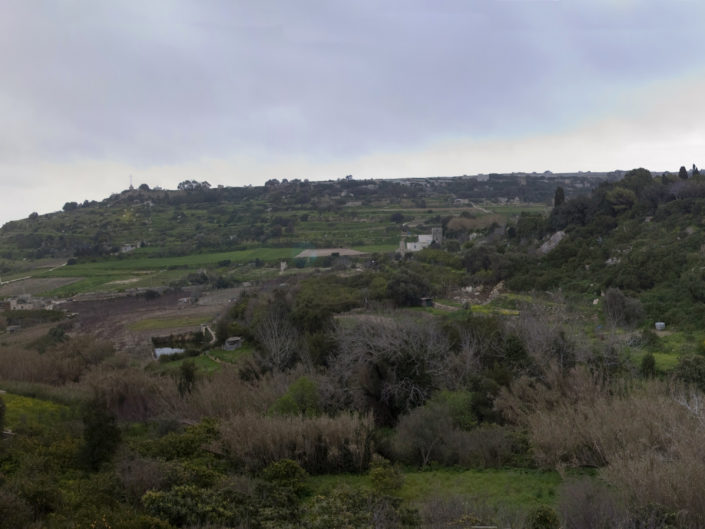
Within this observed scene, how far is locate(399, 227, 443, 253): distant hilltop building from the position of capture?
45.7 metres

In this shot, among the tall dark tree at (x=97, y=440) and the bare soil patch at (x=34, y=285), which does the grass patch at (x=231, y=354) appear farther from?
the bare soil patch at (x=34, y=285)

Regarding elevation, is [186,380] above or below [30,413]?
above

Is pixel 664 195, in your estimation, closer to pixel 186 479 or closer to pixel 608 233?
pixel 608 233

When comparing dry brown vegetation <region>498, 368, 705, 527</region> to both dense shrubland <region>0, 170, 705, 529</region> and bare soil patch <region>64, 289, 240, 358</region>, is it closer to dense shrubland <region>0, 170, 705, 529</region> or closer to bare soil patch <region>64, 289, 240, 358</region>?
dense shrubland <region>0, 170, 705, 529</region>

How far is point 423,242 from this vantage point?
47906 mm

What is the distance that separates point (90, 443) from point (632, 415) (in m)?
9.54

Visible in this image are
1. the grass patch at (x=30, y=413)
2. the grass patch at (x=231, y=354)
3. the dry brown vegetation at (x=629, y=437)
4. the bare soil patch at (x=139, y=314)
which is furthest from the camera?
the bare soil patch at (x=139, y=314)

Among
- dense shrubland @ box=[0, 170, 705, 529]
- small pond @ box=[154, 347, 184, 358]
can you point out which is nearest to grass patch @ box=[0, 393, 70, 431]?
dense shrubland @ box=[0, 170, 705, 529]

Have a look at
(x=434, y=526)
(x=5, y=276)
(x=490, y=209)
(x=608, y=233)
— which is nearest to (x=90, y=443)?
(x=434, y=526)

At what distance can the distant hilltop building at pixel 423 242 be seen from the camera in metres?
45.7

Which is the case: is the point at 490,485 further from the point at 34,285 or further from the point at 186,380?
the point at 34,285

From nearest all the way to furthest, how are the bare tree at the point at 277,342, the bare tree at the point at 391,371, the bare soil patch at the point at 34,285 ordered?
the bare tree at the point at 391,371 → the bare tree at the point at 277,342 → the bare soil patch at the point at 34,285

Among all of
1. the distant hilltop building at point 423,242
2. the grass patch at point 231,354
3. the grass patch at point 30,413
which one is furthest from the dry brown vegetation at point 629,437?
the distant hilltop building at point 423,242

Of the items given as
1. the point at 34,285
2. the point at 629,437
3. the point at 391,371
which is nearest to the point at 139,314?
the point at 34,285
